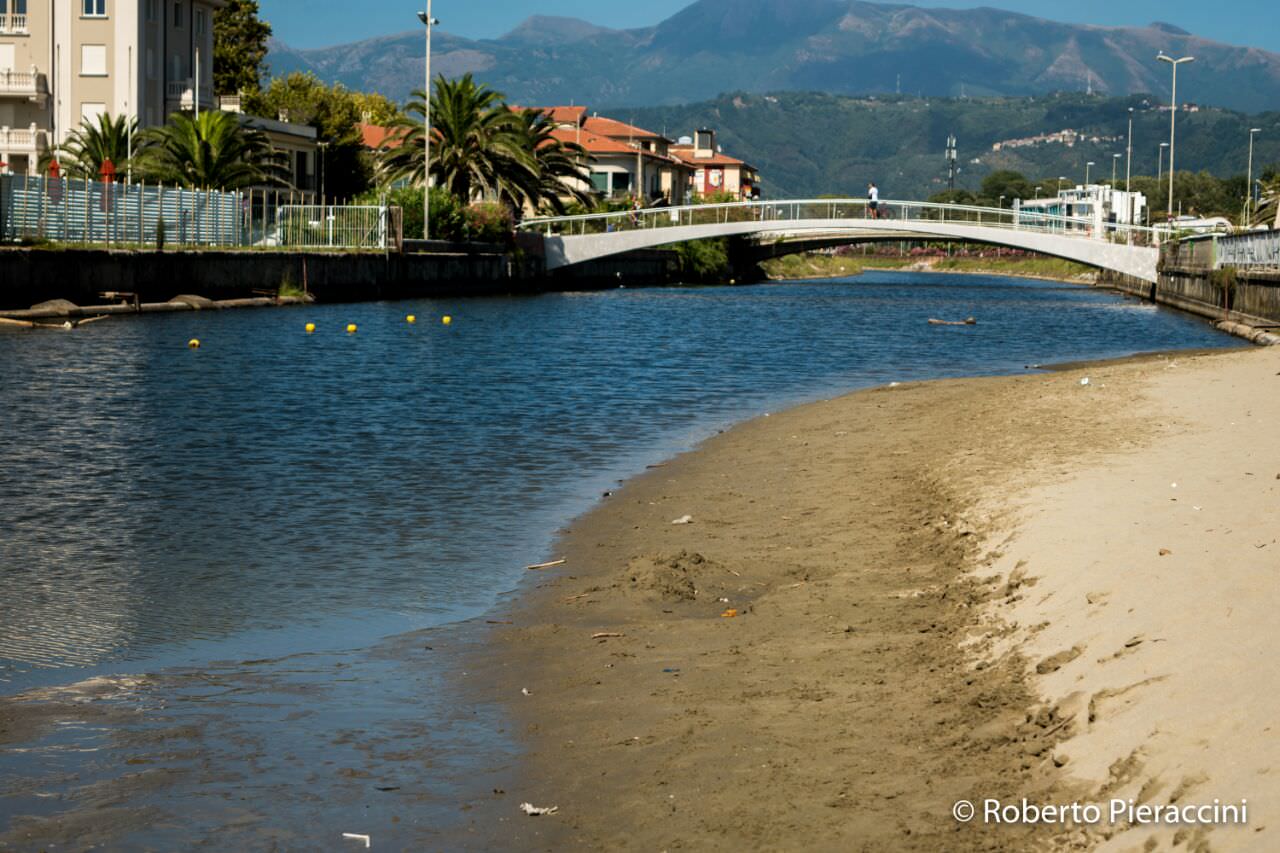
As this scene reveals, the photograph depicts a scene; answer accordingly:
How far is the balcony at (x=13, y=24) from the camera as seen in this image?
208ft

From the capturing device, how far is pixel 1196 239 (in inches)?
2498

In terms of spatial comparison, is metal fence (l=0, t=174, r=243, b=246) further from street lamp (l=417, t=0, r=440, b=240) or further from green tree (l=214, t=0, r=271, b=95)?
green tree (l=214, t=0, r=271, b=95)

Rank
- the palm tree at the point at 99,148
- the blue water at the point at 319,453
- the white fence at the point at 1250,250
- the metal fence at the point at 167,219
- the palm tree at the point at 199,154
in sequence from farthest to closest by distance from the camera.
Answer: the palm tree at the point at 99,148 < the palm tree at the point at 199,154 < the white fence at the point at 1250,250 < the metal fence at the point at 167,219 < the blue water at the point at 319,453

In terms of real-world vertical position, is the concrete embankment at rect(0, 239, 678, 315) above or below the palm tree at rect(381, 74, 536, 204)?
below

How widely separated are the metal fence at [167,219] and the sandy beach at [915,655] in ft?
95.2

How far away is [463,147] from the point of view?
71.9m

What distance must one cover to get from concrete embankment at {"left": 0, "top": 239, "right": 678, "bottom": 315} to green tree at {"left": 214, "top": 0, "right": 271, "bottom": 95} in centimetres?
2001

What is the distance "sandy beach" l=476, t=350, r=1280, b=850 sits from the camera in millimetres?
5695

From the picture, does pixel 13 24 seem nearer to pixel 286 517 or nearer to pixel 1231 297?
pixel 1231 297

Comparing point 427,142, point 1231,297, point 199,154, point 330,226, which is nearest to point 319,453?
point 1231,297

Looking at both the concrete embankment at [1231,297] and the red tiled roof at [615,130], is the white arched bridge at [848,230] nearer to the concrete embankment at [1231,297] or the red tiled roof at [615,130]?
the concrete embankment at [1231,297]

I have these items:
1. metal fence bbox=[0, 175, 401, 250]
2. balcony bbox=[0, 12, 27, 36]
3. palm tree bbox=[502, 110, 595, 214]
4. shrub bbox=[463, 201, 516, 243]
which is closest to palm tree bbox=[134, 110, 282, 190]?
metal fence bbox=[0, 175, 401, 250]

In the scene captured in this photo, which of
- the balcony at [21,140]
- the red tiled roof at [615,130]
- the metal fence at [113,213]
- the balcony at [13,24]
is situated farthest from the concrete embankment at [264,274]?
the red tiled roof at [615,130]

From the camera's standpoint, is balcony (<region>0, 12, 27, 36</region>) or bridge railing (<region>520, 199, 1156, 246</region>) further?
bridge railing (<region>520, 199, 1156, 246</region>)
